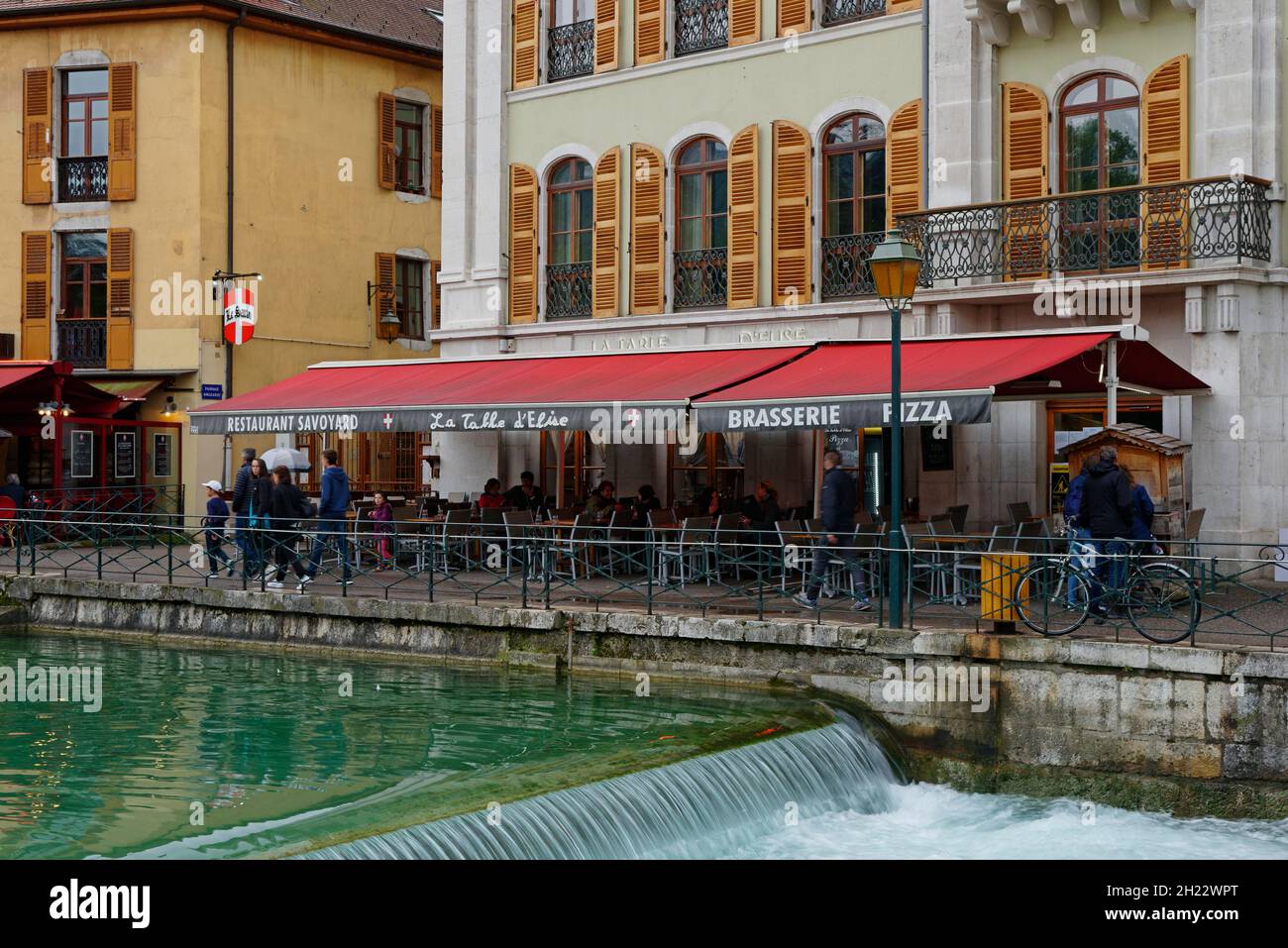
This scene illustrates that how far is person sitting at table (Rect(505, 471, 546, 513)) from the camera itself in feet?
72.9

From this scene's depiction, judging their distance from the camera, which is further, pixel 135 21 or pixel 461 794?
pixel 135 21

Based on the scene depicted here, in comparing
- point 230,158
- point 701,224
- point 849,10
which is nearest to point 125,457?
point 230,158

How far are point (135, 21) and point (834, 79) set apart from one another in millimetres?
14388

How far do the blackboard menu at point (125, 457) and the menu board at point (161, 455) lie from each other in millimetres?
→ 345

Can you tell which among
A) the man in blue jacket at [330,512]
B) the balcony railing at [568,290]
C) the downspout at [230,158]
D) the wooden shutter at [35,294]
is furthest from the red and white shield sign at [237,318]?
the man in blue jacket at [330,512]

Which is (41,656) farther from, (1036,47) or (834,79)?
(1036,47)

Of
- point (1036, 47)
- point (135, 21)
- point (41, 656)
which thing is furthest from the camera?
point (135, 21)

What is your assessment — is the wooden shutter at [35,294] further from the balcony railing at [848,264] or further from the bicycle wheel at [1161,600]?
the bicycle wheel at [1161,600]

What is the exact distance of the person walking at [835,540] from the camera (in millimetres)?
15570

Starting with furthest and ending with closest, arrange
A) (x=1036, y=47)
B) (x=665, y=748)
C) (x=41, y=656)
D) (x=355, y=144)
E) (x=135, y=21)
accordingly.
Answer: (x=355, y=144)
(x=135, y=21)
(x=1036, y=47)
(x=41, y=656)
(x=665, y=748)

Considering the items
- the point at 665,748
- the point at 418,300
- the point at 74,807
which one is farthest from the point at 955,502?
the point at 418,300

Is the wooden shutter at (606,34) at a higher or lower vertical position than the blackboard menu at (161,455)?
higher

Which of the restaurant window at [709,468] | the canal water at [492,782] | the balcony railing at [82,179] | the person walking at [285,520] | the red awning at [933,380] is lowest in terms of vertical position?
the canal water at [492,782]
